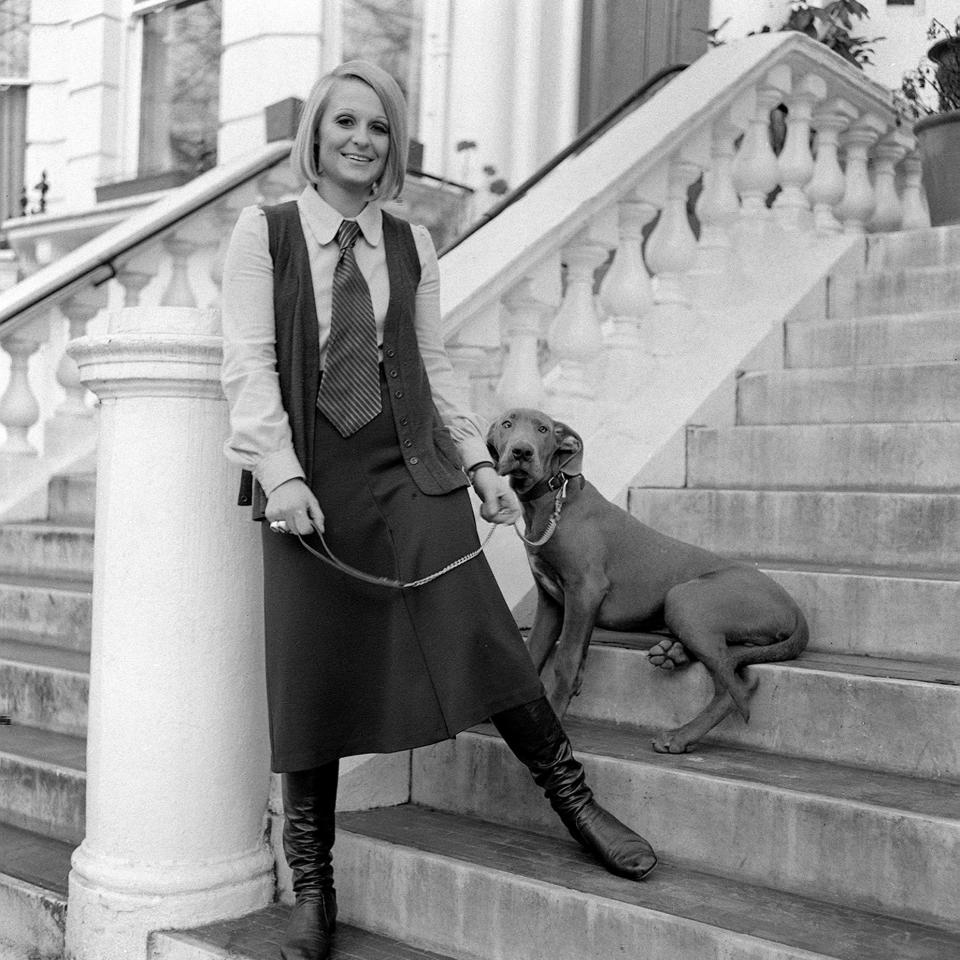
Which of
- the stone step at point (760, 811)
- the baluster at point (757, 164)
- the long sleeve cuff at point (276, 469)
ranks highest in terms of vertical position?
the baluster at point (757, 164)

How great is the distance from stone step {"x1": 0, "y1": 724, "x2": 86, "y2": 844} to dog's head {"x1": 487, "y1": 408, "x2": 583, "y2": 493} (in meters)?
1.44

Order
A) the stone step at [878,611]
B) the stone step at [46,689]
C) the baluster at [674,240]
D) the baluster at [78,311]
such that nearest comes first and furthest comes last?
the stone step at [878,611], the stone step at [46,689], the baluster at [674,240], the baluster at [78,311]

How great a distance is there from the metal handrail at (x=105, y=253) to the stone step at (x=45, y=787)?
1.96 m

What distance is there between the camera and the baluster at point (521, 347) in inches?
159

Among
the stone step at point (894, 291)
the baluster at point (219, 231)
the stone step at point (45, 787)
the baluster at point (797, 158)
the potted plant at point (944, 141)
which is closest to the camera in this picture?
the stone step at point (45, 787)

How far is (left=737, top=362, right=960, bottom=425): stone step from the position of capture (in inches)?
167

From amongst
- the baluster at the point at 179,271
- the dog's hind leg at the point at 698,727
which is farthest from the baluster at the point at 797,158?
the dog's hind leg at the point at 698,727

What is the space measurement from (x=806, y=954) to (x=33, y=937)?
Result: 1855mm

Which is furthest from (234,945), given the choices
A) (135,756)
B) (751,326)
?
(751,326)

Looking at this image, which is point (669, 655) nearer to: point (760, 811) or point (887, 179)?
point (760, 811)

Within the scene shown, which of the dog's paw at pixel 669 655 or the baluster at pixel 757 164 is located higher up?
the baluster at pixel 757 164

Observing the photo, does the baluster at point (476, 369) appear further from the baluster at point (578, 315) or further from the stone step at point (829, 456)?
the stone step at point (829, 456)

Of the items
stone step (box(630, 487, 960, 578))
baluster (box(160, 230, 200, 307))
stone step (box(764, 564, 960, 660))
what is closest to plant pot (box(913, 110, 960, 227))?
stone step (box(630, 487, 960, 578))

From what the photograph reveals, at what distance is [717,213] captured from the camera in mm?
5047
